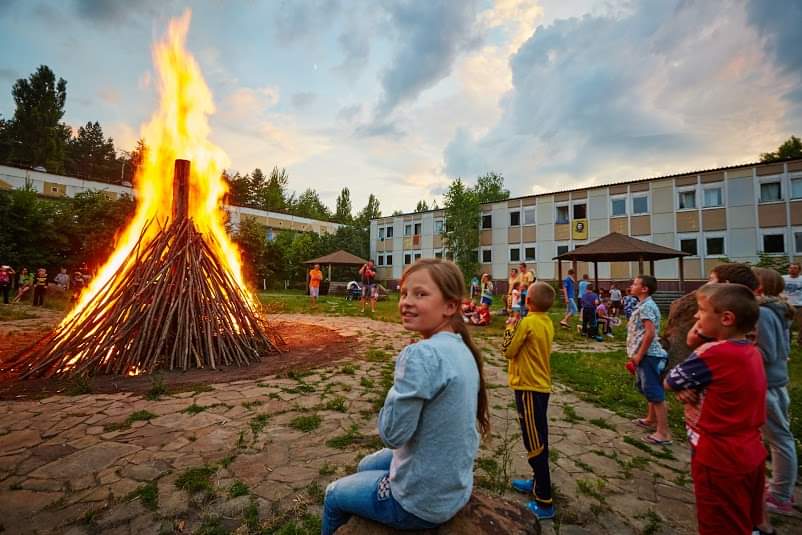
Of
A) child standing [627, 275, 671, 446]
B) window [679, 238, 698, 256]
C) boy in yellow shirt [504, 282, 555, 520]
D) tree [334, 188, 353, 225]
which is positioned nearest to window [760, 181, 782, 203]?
window [679, 238, 698, 256]

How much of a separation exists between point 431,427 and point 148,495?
2.55 meters

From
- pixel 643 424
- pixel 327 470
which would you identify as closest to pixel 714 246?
pixel 643 424

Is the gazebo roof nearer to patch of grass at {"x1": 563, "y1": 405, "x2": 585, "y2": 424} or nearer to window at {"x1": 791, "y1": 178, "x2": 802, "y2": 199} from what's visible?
patch of grass at {"x1": 563, "y1": 405, "x2": 585, "y2": 424}

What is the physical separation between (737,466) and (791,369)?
820cm

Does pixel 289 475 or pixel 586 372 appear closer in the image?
pixel 289 475

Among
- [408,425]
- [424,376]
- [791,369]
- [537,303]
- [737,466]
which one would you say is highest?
[537,303]

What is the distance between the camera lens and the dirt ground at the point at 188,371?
5.14 metres

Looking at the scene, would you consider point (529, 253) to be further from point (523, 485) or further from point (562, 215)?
point (523, 485)

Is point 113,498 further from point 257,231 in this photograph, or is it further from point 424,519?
point 257,231

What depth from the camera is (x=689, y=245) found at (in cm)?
2645

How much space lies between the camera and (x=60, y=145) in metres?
46.8

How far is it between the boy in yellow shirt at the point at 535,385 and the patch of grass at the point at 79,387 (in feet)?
18.2

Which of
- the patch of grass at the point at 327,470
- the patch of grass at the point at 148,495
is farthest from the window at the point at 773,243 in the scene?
the patch of grass at the point at 148,495

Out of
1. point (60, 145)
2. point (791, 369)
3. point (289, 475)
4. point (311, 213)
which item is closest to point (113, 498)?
point (289, 475)
